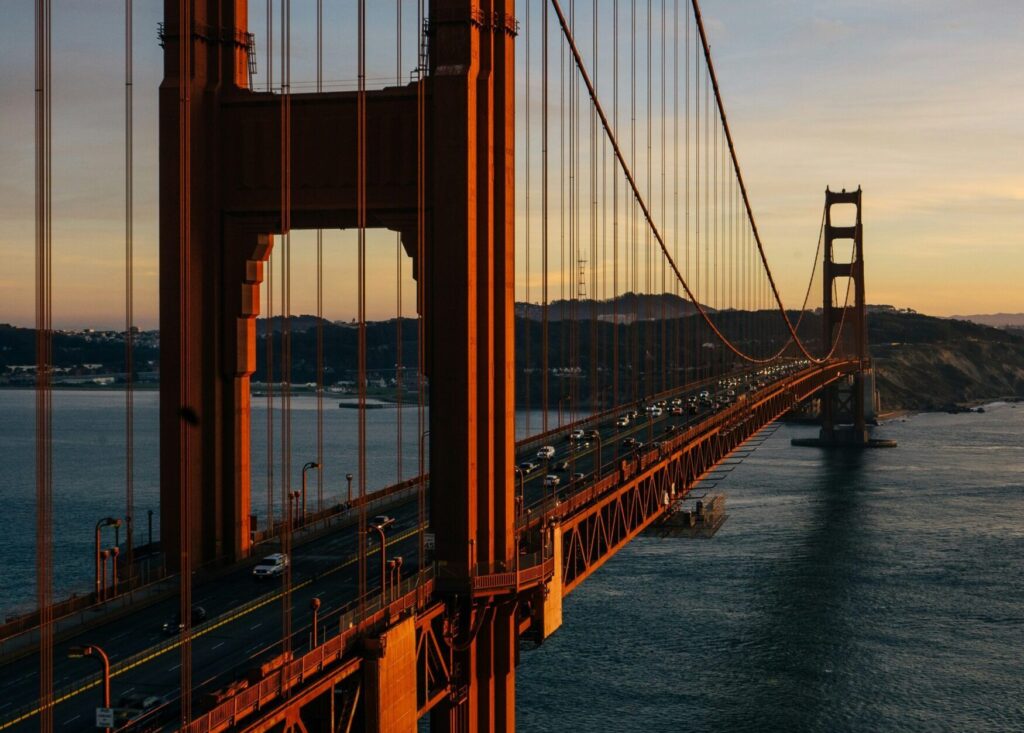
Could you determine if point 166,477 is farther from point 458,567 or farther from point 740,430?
point 740,430

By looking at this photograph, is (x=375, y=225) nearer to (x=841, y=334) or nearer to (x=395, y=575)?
(x=395, y=575)

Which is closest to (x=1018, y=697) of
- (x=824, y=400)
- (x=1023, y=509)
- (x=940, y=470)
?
(x=1023, y=509)

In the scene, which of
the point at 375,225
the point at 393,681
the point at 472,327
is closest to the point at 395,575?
the point at 393,681

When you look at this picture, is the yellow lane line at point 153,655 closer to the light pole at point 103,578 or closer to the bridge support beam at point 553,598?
the light pole at point 103,578

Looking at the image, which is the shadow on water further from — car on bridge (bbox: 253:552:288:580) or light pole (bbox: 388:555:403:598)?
light pole (bbox: 388:555:403:598)

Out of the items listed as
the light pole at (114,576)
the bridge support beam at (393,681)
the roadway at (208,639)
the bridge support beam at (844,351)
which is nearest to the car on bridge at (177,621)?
the roadway at (208,639)

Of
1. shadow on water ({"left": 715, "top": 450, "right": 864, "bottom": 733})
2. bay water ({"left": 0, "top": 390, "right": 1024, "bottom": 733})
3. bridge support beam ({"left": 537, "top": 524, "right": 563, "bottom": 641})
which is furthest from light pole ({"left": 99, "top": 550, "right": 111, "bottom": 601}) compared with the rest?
shadow on water ({"left": 715, "top": 450, "right": 864, "bottom": 733})
